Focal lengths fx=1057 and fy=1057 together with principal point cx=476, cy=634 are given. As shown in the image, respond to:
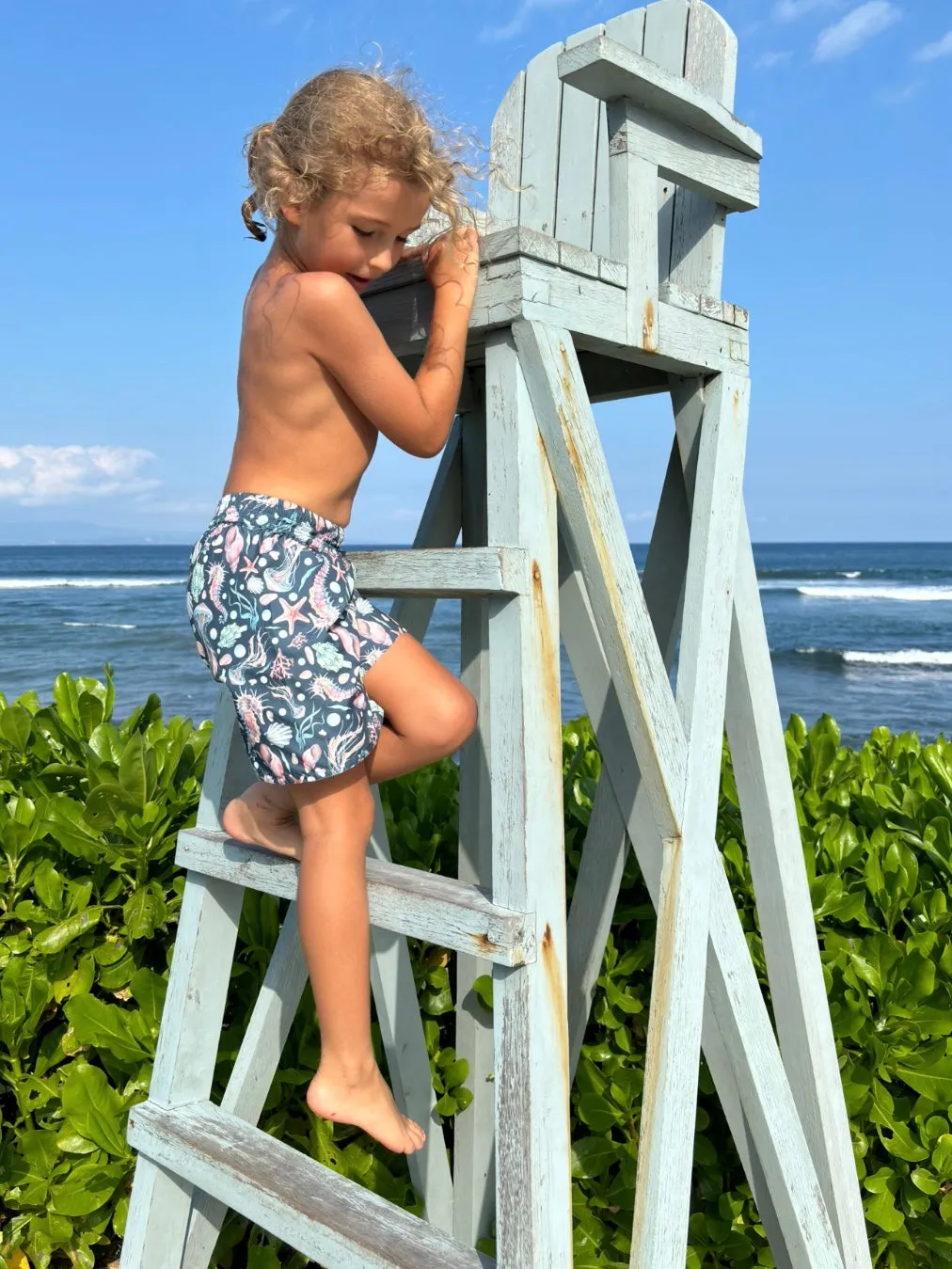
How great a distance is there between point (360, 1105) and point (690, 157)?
1.58 m

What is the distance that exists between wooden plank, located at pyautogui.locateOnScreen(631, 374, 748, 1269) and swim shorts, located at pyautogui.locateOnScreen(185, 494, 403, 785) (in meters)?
0.50

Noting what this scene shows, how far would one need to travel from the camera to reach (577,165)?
6.75 feet

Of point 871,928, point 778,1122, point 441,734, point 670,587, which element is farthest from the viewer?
point 871,928

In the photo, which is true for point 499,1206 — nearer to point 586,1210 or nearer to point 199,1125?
point 199,1125

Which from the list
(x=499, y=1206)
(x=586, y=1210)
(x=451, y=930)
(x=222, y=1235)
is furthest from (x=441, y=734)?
(x=222, y=1235)

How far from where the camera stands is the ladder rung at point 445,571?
145cm

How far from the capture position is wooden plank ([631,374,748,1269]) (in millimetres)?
1524

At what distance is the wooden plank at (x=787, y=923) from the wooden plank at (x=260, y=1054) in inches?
34.1

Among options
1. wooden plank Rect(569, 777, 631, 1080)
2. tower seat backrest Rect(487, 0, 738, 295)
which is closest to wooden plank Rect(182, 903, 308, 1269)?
wooden plank Rect(569, 777, 631, 1080)

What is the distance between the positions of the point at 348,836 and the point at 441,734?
210mm

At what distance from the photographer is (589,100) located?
6.64 ft

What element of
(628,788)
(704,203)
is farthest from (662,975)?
(704,203)

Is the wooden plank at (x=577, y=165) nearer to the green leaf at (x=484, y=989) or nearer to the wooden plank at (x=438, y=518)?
the wooden plank at (x=438, y=518)

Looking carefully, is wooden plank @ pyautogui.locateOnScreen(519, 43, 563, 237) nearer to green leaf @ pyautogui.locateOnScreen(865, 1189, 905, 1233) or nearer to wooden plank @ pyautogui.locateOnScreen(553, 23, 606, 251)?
wooden plank @ pyautogui.locateOnScreen(553, 23, 606, 251)
